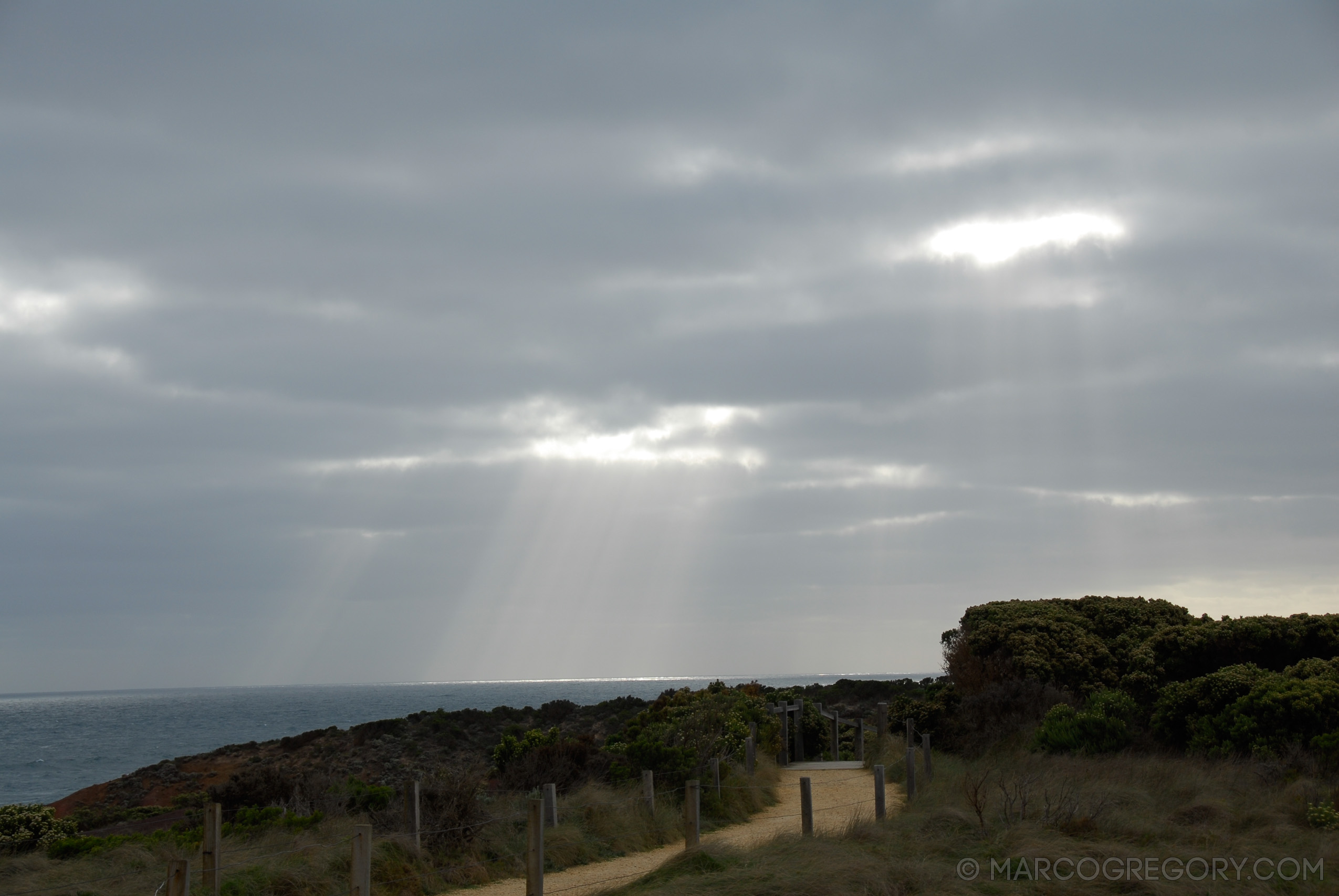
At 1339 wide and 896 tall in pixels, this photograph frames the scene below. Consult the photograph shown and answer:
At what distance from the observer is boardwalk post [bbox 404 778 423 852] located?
41.3ft

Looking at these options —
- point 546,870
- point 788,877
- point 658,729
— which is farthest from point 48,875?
point 658,729

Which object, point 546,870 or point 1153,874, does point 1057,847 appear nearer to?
point 1153,874

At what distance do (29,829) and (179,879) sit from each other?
1212 cm

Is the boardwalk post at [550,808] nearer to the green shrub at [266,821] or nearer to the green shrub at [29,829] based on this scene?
the green shrub at [266,821]

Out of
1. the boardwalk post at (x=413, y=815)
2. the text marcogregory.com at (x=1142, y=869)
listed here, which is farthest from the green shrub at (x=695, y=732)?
the text marcogregory.com at (x=1142, y=869)

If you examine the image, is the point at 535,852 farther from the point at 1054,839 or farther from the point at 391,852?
the point at 1054,839

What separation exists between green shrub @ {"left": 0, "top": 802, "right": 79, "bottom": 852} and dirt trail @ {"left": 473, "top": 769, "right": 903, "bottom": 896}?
9.11 meters

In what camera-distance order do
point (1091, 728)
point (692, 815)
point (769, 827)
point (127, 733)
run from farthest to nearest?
1. point (127, 733)
2. point (1091, 728)
3. point (769, 827)
4. point (692, 815)

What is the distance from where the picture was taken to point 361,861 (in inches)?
336

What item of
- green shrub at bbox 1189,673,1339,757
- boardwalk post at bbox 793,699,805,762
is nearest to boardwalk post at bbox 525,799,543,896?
green shrub at bbox 1189,673,1339,757

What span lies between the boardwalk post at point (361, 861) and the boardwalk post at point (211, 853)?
2.46 meters

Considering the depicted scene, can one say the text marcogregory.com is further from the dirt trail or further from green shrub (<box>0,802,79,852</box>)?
green shrub (<box>0,802,79,852</box>)

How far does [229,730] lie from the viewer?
85062 mm

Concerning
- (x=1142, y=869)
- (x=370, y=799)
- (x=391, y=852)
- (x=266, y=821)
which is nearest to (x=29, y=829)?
(x=266, y=821)
